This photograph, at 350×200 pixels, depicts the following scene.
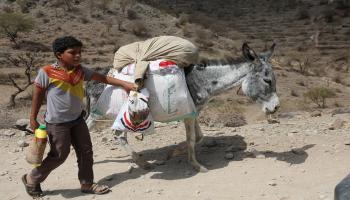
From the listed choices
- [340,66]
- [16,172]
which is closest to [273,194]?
[16,172]

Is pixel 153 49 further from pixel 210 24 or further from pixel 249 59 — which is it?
pixel 210 24

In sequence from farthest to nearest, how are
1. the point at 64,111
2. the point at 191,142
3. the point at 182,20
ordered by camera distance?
the point at 182,20 < the point at 191,142 < the point at 64,111

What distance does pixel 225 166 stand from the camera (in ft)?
23.3

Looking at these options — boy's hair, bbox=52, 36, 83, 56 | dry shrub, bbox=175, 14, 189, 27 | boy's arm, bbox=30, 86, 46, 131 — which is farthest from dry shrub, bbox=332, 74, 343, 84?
boy's arm, bbox=30, 86, 46, 131

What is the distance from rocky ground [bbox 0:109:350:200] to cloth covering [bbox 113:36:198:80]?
147 centimetres

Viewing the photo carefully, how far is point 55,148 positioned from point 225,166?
2341mm

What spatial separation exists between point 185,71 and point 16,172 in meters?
2.85

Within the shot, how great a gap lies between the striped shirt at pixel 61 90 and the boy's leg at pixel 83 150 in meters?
0.20

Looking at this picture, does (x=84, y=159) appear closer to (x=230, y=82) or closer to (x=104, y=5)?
(x=230, y=82)

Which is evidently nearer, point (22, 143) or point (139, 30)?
point (22, 143)

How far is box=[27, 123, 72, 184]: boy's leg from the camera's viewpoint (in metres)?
5.97

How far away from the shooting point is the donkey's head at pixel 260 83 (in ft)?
23.2

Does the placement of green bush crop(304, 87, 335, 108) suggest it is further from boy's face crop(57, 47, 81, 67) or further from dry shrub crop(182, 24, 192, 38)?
boy's face crop(57, 47, 81, 67)

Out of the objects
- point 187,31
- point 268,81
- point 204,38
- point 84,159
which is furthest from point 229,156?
point 187,31
